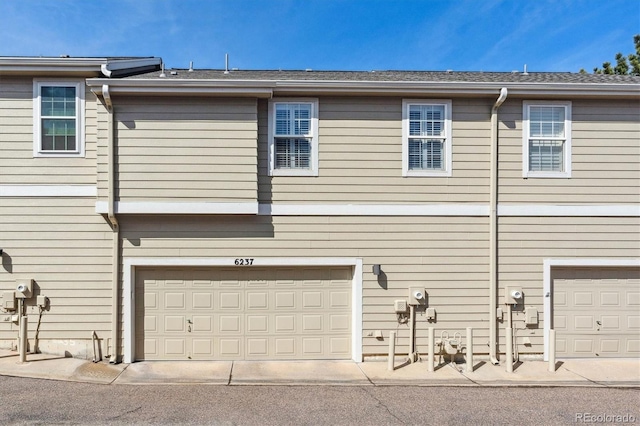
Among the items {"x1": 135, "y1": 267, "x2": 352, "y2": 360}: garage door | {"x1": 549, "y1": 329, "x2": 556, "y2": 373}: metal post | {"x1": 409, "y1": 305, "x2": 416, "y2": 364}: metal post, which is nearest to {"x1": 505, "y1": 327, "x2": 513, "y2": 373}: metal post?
{"x1": 549, "y1": 329, "x2": 556, "y2": 373}: metal post

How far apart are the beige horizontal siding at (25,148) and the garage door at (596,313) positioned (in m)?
9.17

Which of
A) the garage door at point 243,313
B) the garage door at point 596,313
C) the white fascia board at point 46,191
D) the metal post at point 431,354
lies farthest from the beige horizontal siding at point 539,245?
the white fascia board at point 46,191

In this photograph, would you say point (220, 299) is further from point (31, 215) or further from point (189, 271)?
point (31, 215)

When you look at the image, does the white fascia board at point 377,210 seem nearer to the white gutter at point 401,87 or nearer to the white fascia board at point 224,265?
the white fascia board at point 224,265

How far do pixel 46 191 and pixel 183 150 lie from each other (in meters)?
2.64

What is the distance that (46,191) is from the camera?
22.0 feet

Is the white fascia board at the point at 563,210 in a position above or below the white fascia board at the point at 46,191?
below

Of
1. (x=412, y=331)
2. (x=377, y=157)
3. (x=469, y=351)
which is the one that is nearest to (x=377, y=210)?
(x=377, y=157)

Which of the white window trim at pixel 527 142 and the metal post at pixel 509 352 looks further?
the white window trim at pixel 527 142

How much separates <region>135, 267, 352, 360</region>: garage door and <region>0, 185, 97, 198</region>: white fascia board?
5.83 ft

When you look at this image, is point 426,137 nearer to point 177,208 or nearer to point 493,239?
point 493,239

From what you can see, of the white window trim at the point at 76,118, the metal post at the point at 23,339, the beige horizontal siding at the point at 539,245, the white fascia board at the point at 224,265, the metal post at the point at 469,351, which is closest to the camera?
the metal post at the point at 23,339

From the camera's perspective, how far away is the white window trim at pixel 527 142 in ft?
23.0

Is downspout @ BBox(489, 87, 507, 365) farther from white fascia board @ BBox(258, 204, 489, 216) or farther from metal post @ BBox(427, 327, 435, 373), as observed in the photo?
metal post @ BBox(427, 327, 435, 373)
